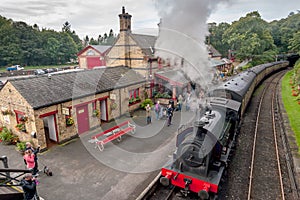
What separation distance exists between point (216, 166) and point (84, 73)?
11.7 m

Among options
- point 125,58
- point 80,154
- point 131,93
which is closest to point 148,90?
point 131,93

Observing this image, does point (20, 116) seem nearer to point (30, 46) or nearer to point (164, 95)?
point (164, 95)

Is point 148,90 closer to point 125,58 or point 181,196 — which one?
point 125,58

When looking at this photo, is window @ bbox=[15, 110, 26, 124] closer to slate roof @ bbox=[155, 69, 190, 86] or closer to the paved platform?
the paved platform

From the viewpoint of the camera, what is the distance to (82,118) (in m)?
12.4

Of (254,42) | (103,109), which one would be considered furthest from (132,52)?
(254,42)

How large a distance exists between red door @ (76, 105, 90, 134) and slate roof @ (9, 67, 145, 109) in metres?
0.87

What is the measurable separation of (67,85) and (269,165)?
39.4 ft

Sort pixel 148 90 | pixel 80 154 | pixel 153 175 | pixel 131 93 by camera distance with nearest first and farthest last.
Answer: pixel 153 175, pixel 80 154, pixel 131 93, pixel 148 90

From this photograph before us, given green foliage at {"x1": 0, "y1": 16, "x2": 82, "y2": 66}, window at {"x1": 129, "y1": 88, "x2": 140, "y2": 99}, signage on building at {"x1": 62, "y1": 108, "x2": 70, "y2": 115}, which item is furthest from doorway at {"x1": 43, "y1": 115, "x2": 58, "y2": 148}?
green foliage at {"x1": 0, "y1": 16, "x2": 82, "y2": 66}

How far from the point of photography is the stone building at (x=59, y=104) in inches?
398

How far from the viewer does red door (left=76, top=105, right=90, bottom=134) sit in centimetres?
1216

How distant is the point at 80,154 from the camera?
1006 cm

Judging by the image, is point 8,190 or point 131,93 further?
point 131,93
